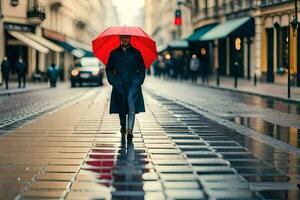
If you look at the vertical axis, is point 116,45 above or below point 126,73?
above

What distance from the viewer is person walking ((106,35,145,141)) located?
11344 mm

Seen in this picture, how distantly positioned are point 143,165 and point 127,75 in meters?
3.11

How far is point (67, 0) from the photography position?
65.1 m

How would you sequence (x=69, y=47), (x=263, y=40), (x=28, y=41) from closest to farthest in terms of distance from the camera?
(x=263, y=40) → (x=28, y=41) → (x=69, y=47)

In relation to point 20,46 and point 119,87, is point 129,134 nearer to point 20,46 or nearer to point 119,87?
point 119,87

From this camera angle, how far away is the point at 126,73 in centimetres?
1141

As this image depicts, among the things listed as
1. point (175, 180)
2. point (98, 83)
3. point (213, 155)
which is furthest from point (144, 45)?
point (98, 83)

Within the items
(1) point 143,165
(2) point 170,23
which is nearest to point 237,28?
(1) point 143,165

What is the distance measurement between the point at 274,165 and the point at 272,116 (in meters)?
8.89

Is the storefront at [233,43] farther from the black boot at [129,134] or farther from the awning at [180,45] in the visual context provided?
the black boot at [129,134]

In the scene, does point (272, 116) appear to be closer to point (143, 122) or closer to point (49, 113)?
point (143, 122)

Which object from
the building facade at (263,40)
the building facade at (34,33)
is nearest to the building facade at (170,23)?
the building facade at (34,33)

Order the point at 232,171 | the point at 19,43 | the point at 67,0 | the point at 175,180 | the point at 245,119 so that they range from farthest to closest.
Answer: the point at 67,0
the point at 19,43
the point at 245,119
the point at 232,171
the point at 175,180

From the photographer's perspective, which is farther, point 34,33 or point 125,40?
point 34,33
